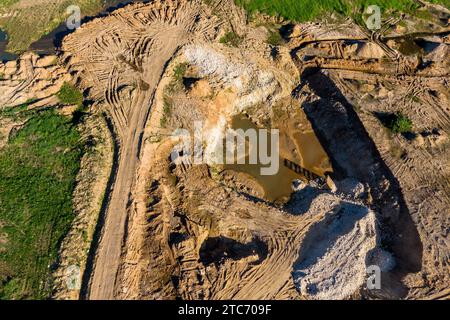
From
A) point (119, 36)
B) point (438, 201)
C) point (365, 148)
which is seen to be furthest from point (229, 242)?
point (119, 36)

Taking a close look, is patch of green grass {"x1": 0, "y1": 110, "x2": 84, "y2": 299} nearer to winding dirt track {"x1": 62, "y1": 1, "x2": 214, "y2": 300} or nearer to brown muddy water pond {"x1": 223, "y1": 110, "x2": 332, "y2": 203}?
winding dirt track {"x1": 62, "y1": 1, "x2": 214, "y2": 300}

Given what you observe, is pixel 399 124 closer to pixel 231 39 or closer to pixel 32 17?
pixel 231 39

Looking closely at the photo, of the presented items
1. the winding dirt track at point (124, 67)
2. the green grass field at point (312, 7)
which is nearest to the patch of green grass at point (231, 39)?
the winding dirt track at point (124, 67)

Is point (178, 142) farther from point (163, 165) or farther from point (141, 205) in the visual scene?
point (141, 205)

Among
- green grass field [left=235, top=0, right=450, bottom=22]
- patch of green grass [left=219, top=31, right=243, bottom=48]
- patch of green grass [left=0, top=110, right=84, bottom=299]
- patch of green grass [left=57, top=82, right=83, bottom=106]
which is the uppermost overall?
green grass field [left=235, top=0, right=450, bottom=22]

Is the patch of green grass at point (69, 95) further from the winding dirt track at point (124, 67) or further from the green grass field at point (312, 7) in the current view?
the green grass field at point (312, 7)

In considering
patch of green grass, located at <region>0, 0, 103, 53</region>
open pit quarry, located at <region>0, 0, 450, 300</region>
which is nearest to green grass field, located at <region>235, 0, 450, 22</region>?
open pit quarry, located at <region>0, 0, 450, 300</region>
